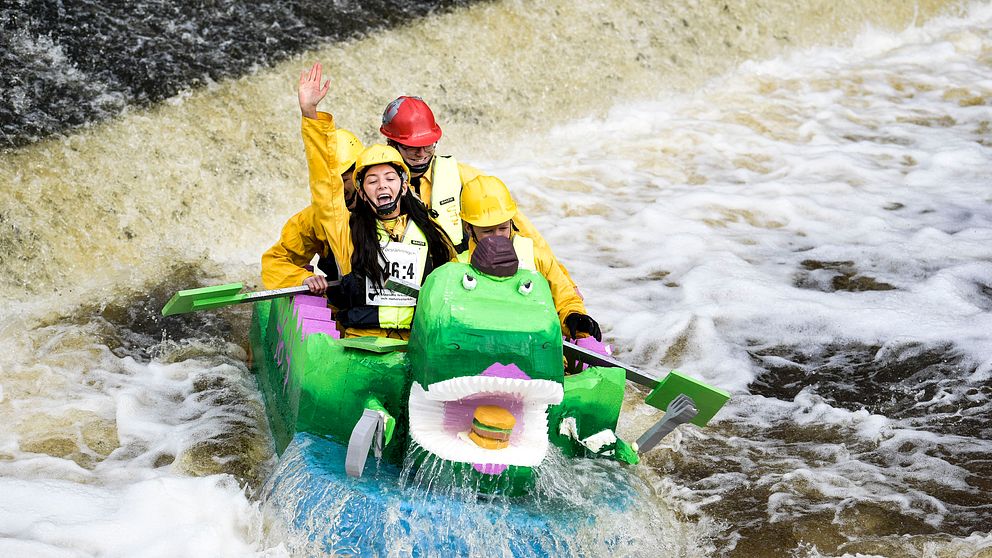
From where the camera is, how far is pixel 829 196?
8.17 metres

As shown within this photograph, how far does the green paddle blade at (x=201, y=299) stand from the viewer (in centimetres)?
436

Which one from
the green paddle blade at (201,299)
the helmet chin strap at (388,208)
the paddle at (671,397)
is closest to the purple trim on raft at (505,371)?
the paddle at (671,397)

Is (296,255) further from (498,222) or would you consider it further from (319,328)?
(498,222)

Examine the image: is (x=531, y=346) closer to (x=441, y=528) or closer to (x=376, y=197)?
(x=441, y=528)

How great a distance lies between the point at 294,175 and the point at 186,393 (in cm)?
255

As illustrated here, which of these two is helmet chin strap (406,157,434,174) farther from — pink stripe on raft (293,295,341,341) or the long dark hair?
pink stripe on raft (293,295,341,341)

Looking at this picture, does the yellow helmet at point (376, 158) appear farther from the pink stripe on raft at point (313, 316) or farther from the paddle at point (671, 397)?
the paddle at point (671, 397)

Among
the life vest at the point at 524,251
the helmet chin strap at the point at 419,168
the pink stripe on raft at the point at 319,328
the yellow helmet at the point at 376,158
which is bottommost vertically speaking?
the pink stripe on raft at the point at 319,328

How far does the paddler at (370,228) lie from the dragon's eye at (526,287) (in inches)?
30.0

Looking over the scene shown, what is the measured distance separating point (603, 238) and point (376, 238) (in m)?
3.44

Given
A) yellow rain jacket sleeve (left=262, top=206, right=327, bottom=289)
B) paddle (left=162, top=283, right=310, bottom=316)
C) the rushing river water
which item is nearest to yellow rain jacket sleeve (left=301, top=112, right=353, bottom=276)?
paddle (left=162, top=283, right=310, bottom=316)

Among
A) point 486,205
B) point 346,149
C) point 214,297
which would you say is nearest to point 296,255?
point 214,297

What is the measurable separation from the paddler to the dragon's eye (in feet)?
2.50

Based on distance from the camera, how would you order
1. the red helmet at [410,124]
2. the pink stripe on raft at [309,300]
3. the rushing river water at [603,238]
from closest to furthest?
the pink stripe on raft at [309,300] → the rushing river water at [603,238] → the red helmet at [410,124]
